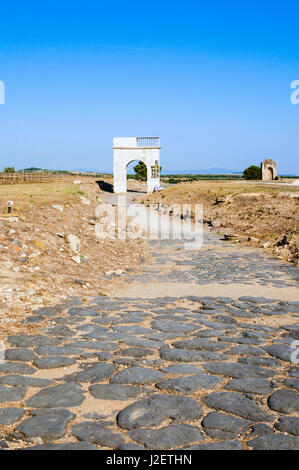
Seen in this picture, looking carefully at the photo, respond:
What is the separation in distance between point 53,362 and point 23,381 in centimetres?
45

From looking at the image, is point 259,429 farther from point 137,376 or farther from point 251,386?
point 137,376

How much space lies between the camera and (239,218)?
18688 mm

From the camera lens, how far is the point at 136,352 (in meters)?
4.60

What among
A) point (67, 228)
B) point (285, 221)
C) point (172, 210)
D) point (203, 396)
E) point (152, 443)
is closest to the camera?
point (152, 443)

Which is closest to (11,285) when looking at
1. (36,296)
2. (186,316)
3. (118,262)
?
(36,296)

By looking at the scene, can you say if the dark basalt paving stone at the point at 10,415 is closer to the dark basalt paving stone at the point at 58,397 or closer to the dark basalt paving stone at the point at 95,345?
the dark basalt paving stone at the point at 58,397

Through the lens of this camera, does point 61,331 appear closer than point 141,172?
Yes

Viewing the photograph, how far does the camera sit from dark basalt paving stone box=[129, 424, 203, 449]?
2885 millimetres

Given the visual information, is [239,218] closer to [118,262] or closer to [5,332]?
[118,262]

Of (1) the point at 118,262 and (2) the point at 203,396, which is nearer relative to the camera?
(2) the point at 203,396

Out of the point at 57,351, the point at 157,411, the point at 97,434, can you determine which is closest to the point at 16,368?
the point at 57,351

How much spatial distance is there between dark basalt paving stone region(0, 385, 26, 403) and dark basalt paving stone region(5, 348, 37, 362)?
628mm

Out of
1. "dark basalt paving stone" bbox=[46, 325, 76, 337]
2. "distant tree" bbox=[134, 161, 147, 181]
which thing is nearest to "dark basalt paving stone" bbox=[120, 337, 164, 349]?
"dark basalt paving stone" bbox=[46, 325, 76, 337]

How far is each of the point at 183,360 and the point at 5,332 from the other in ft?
7.34
